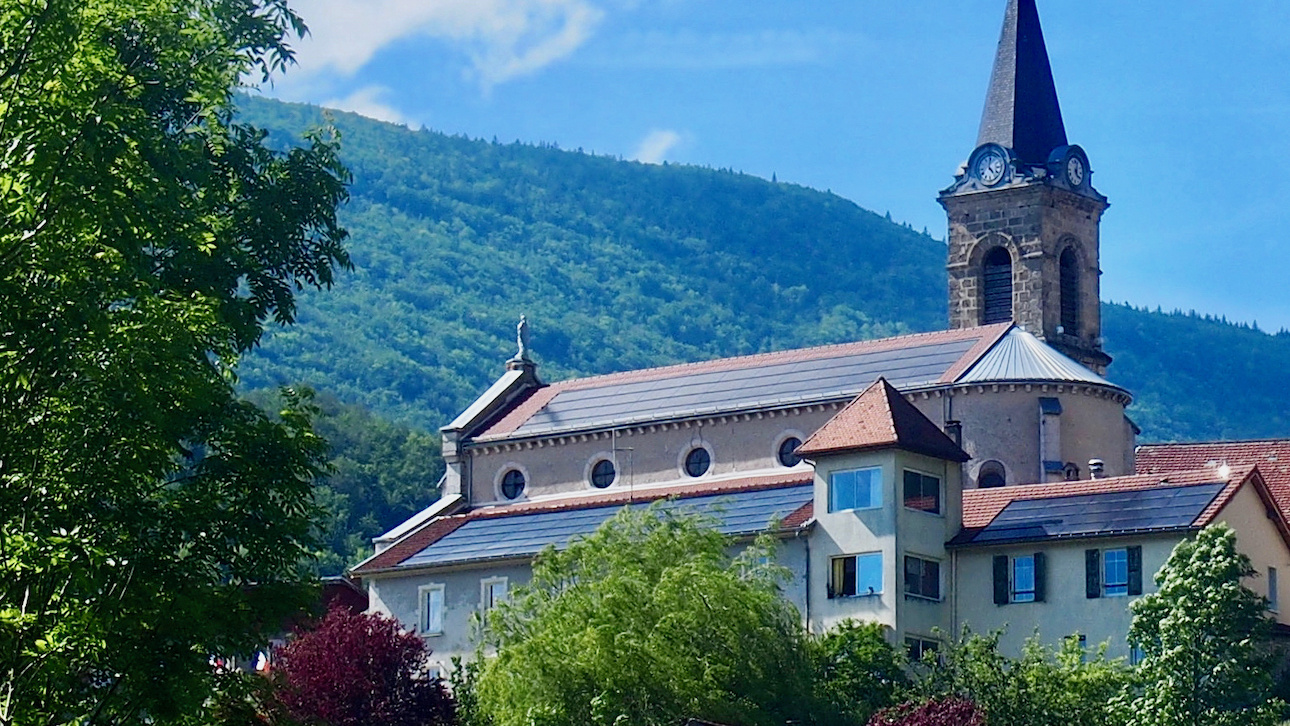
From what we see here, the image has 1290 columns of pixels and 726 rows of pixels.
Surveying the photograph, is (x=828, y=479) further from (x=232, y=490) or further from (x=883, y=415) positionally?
(x=232, y=490)

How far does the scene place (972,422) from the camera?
73.8 m

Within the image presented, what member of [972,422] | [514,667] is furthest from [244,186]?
[972,422]

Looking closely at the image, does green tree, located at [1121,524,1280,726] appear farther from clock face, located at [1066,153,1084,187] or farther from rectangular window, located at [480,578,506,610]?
clock face, located at [1066,153,1084,187]

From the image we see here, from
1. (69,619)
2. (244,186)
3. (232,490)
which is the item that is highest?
(244,186)

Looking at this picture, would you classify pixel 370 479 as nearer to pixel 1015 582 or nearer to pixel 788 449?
pixel 788 449

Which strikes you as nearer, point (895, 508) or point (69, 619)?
point (69, 619)

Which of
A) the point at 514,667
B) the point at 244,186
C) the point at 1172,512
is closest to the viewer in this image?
the point at 244,186

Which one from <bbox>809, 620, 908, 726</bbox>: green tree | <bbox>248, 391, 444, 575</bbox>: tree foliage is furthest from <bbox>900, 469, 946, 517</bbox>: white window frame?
<bbox>248, 391, 444, 575</bbox>: tree foliage

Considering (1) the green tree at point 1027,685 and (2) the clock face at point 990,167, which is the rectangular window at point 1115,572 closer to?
(1) the green tree at point 1027,685

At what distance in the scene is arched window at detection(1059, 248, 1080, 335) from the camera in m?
90.4

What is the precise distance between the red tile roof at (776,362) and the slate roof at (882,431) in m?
8.45

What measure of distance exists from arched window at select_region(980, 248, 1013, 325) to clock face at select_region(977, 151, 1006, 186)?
2.48 meters

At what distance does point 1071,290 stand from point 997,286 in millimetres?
2754

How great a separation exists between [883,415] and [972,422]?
949 cm
